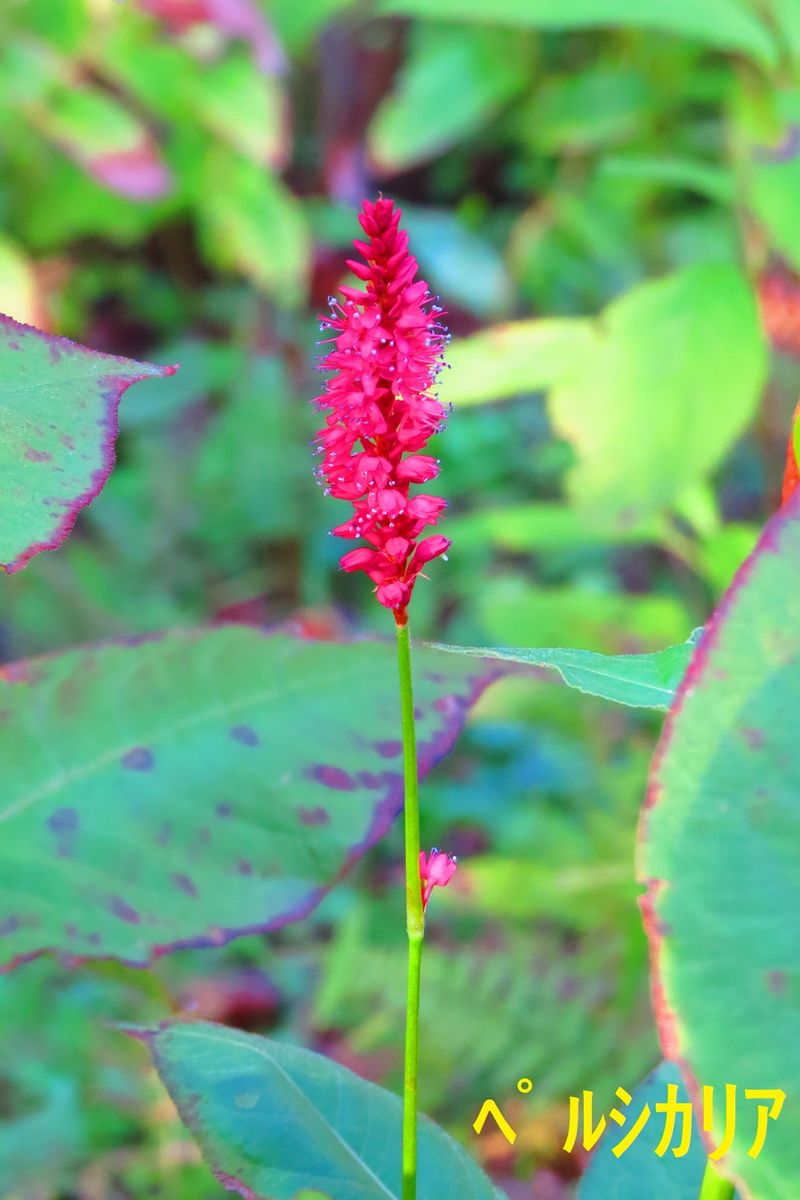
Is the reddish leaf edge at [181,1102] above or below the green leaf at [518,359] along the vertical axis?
below

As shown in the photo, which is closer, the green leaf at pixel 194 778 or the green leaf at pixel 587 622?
the green leaf at pixel 194 778

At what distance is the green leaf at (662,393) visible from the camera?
3.72 feet

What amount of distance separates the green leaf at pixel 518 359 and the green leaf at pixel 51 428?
86 cm

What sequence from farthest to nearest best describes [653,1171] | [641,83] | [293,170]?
1. [293,170]
2. [641,83]
3. [653,1171]

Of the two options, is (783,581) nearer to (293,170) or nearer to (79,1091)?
(79,1091)

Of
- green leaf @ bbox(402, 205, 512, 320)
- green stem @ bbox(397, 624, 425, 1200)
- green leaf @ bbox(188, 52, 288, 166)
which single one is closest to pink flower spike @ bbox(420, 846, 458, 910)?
green stem @ bbox(397, 624, 425, 1200)

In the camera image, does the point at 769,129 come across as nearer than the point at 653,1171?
No

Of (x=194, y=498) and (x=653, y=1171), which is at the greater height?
(x=194, y=498)

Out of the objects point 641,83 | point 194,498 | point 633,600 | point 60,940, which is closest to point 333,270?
point 194,498

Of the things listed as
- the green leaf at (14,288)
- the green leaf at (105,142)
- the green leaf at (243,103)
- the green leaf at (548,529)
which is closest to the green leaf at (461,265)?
the green leaf at (243,103)

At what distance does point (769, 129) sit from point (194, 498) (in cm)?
131

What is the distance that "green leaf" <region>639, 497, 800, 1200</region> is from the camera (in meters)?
0.27

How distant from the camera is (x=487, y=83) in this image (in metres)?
2.33

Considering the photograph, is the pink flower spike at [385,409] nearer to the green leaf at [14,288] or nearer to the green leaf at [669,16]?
the green leaf at [669,16]
